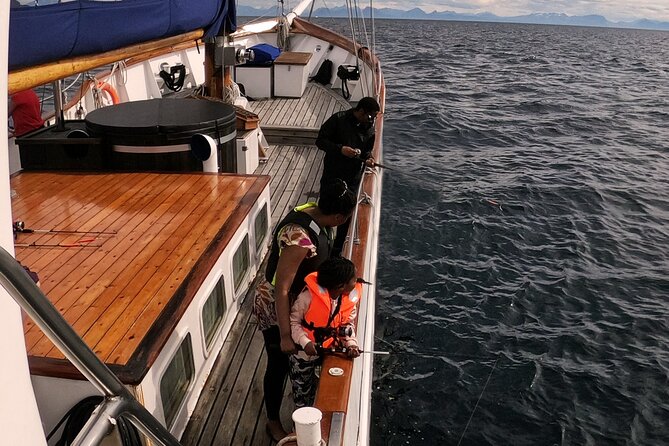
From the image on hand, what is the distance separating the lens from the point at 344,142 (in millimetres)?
5723

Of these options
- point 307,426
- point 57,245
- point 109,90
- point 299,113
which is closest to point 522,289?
point 299,113

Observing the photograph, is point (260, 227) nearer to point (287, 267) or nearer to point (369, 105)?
point (369, 105)

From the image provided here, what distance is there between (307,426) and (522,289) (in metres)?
7.22

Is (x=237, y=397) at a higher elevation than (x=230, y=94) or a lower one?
lower

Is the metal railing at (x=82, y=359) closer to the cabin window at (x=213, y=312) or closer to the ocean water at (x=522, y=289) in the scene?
the cabin window at (x=213, y=312)

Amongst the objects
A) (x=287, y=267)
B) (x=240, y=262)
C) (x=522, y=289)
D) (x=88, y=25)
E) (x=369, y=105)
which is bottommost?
(x=522, y=289)

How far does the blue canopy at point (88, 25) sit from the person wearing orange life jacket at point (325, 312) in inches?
64.0

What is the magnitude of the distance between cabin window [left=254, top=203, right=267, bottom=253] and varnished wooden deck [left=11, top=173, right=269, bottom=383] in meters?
0.30

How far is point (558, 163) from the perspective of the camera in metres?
16.4

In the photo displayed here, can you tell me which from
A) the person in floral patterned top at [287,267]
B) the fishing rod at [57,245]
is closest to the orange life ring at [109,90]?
the fishing rod at [57,245]

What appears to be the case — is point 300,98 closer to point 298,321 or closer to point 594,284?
point 594,284

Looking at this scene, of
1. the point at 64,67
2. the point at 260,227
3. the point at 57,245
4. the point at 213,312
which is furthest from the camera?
the point at 260,227

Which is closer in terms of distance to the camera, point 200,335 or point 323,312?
point 323,312

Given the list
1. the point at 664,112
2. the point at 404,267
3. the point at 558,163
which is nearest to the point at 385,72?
the point at 664,112
